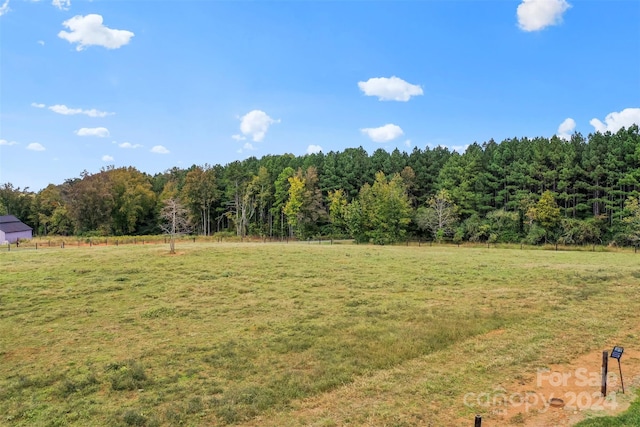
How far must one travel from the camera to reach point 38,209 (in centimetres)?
7419

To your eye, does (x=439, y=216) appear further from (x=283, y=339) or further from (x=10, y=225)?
(x=10, y=225)

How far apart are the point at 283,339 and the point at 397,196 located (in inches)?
1606

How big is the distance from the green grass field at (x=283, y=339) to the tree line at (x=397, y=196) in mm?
25701

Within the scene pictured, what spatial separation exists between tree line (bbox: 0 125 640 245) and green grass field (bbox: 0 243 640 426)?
2570 cm

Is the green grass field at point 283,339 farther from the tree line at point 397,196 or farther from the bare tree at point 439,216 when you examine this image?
the bare tree at point 439,216

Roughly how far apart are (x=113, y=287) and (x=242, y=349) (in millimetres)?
11448

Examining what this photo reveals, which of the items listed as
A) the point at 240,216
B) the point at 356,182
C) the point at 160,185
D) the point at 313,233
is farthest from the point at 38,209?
the point at 356,182

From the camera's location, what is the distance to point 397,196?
2016 inches

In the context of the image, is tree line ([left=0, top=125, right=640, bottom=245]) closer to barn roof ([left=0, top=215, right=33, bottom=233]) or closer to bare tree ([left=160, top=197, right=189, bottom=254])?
barn roof ([left=0, top=215, right=33, bottom=233])

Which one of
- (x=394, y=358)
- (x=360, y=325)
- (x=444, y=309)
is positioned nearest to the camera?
(x=394, y=358)

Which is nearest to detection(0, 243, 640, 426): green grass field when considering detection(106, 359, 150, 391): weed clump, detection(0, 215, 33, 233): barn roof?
detection(106, 359, 150, 391): weed clump

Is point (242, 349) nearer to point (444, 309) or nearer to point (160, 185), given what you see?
point (444, 309)

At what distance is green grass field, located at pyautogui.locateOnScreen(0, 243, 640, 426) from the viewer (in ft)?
27.6

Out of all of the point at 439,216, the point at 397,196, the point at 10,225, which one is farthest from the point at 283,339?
the point at 10,225
